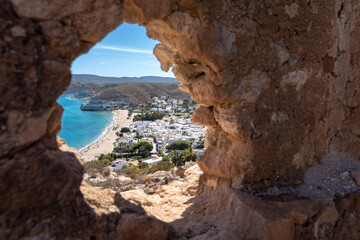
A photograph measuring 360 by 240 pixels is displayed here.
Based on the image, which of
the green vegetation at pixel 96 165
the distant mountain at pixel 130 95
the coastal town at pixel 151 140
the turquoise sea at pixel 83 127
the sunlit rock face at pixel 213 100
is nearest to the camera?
the sunlit rock face at pixel 213 100

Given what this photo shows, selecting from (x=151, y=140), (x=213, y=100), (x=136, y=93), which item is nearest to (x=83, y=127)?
(x=136, y=93)

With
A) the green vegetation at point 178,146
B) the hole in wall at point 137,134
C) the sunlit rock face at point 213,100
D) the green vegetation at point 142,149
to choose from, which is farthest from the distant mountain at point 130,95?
the sunlit rock face at point 213,100

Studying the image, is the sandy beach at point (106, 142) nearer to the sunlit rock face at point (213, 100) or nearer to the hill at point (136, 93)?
the hill at point (136, 93)

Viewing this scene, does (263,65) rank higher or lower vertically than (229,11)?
lower

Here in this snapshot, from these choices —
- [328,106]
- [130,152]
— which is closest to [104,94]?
[130,152]

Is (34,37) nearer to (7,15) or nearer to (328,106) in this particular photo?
(7,15)

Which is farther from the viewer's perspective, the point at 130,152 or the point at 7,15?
the point at 130,152

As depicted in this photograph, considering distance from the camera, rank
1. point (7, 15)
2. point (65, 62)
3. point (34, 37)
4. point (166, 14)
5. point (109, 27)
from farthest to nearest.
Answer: point (166, 14) < point (109, 27) < point (65, 62) < point (34, 37) < point (7, 15)

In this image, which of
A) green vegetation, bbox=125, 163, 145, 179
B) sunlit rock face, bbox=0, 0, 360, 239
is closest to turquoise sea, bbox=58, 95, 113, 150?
green vegetation, bbox=125, 163, 145, 179
